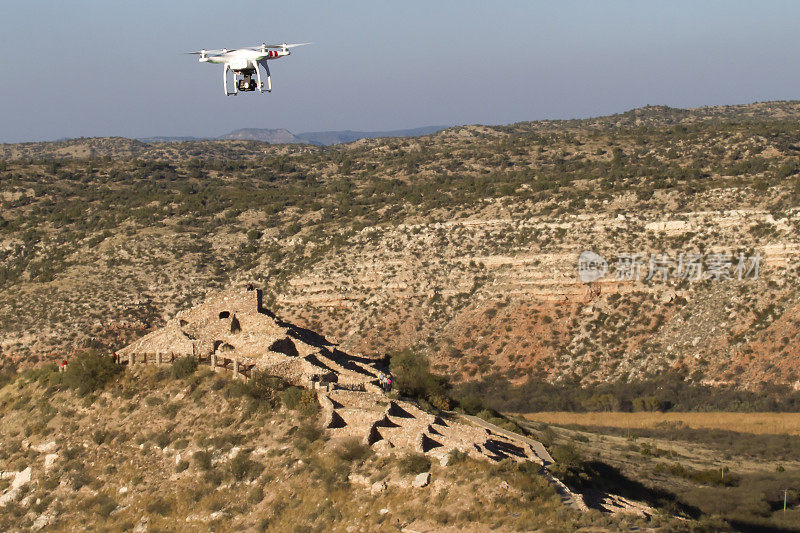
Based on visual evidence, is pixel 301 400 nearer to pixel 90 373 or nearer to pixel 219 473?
pixel 219 473

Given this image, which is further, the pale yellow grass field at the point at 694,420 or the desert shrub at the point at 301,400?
the pale yellow grass field at the point at 694,420

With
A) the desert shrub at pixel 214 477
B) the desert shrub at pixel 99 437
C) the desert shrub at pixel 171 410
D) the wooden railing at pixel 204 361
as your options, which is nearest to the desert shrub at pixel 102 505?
the desert shrub at pixel 99 437

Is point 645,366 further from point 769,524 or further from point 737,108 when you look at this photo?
point 737,108

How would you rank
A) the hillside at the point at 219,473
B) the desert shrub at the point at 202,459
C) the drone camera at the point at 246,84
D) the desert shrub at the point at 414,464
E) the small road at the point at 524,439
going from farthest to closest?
the drone camera at the point at 246,84 < the small road at the point at 524,439 < the desert shrub at the point at 202,459 < the desert shrub at the point at 414,464 < the hillside at the point at 219,473

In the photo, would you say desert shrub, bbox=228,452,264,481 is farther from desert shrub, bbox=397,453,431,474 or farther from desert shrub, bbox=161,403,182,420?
desert shrub, bbox=397,453,431,474

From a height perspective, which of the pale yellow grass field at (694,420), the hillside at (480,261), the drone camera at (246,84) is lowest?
the pale yellow grass field at (694,420)

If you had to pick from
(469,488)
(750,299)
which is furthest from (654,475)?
(750,299)

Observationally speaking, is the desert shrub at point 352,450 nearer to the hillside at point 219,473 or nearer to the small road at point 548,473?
the hillside at point 219,473

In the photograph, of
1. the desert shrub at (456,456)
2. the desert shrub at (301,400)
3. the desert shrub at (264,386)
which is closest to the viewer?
the desert shrub at (456,456)
